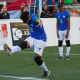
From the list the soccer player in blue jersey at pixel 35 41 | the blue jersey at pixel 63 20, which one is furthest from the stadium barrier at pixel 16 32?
the soccer player in blue jersey at pixel 35 41

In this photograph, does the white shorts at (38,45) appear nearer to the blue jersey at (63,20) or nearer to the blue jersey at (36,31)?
the blue jersey at (36,31)

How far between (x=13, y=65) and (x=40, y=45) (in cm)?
239

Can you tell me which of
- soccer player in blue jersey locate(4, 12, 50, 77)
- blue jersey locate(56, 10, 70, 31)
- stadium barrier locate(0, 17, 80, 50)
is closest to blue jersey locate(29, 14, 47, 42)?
soccer player in blue jersey locate(4, 12, 50, 77)

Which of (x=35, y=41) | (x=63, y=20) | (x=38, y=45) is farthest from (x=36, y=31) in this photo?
(x=63, y=20)

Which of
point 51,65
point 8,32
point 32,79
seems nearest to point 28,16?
point 32,79

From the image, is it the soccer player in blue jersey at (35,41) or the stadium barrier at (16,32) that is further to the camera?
the stadium barrier at (16,32)

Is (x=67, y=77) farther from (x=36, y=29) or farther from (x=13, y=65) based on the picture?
(x=13, y=65)

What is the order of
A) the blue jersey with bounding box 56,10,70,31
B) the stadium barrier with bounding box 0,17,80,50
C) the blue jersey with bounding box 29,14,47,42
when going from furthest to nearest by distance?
the stadium barrier with bounding box 0,17,80,50, the blue jersey with bounding box 56,10,70,31, the blue jersey with bounding box 29,14,47,42

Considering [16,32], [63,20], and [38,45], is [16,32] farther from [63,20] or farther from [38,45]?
[38,45]

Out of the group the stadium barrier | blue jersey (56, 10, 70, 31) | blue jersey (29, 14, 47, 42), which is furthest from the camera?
the stadium barrier

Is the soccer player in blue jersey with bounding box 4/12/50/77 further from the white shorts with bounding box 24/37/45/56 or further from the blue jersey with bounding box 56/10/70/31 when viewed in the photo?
the blue jersey with bounding box 56/10/70/31

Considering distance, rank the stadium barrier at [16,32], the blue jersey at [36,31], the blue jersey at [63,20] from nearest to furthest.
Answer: the blue jersey at [36,31] → the blue jersey at [63,20] → the stadium barrier at [16,32]

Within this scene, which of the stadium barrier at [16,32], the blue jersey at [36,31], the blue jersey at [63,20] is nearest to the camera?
the blue jersey at [36,31]

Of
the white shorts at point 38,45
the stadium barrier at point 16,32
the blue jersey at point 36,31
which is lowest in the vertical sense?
the stadium barrier at point 16,32
